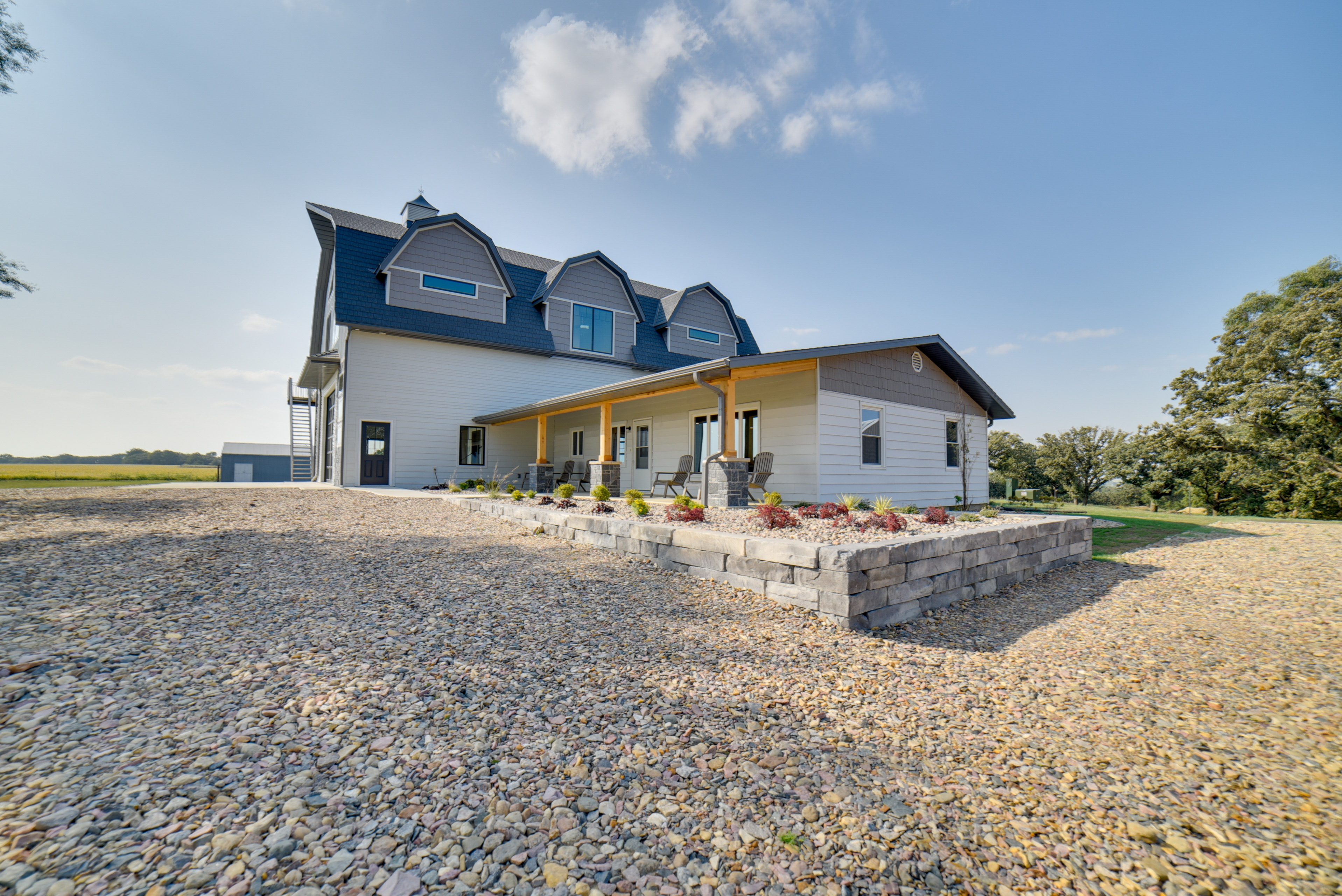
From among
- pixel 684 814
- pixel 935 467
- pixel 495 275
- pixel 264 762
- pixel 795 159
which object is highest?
pixel 795 159

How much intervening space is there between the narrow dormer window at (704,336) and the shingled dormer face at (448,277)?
6.82 meters

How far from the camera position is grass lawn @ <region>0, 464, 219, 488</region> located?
17422 millimetres

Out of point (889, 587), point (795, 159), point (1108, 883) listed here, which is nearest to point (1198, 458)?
point (795, 159)

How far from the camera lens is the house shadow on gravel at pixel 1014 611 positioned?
3.79m

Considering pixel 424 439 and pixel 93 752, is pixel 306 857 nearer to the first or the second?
pixel 93 752

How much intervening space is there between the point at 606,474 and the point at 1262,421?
919 inches

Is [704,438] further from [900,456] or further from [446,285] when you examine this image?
[446,285]

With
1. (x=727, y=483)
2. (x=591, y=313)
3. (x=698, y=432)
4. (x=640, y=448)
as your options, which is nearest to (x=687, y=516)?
(x=727, y=483)

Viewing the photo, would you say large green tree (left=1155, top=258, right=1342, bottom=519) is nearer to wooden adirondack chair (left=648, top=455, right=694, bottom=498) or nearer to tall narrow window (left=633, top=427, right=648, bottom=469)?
wooden adirondack chair (left=648, top=455, right=694, bottom=498)

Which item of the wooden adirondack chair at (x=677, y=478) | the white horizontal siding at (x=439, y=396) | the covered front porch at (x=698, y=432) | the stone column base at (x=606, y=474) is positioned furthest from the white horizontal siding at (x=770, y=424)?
the white horizontal siding at (x=439, y=396)

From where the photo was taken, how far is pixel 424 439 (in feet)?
46.8

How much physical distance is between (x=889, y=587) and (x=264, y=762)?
12.7 ft

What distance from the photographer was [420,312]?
14.0 meters

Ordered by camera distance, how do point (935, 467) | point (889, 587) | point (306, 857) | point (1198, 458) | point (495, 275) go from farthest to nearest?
point (1198, 458)
point (495, 275)
point (935, 467)
point (889, 587)
point (306, 857)
